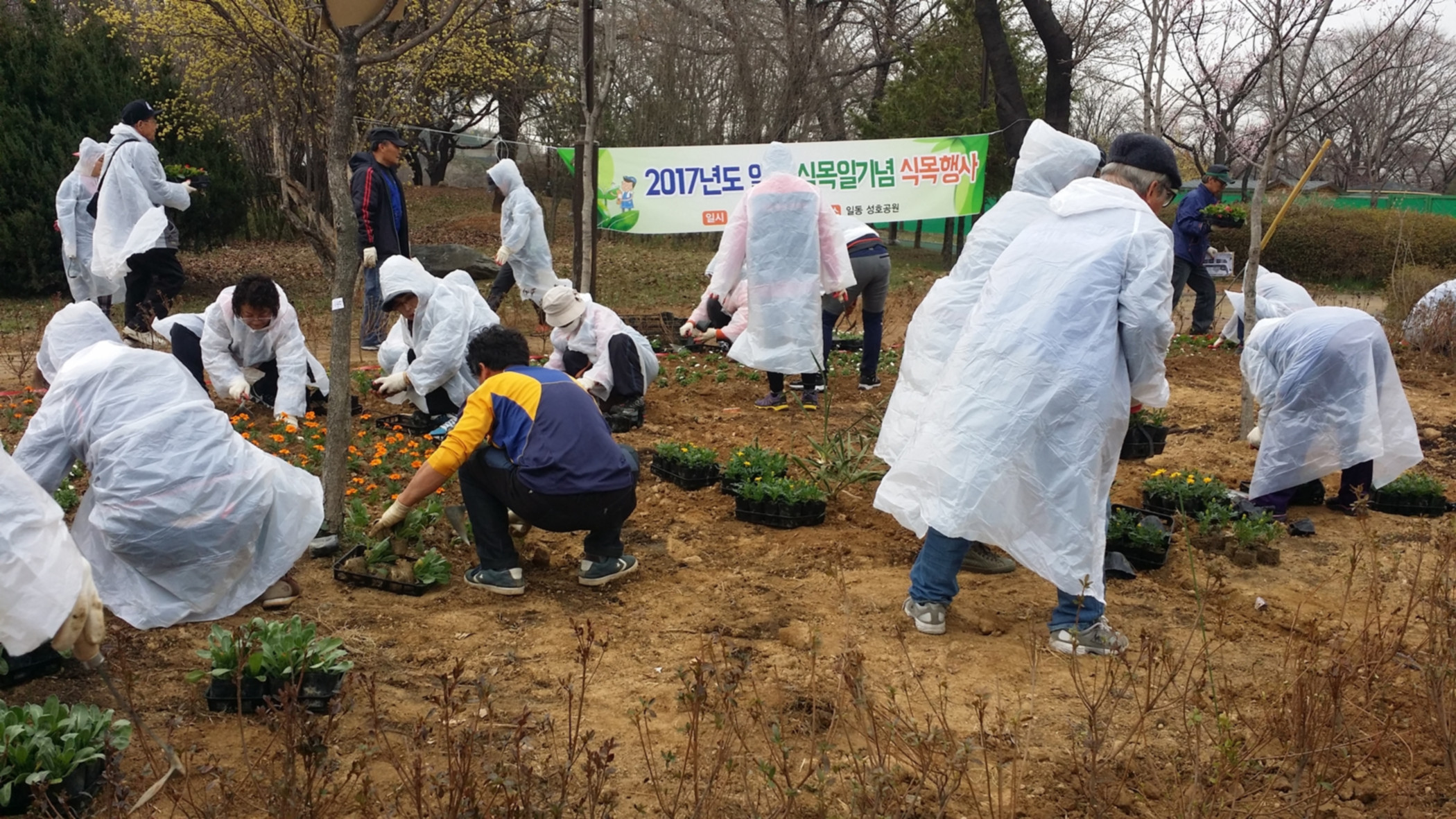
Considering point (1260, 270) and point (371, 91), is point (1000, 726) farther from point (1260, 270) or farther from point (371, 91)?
point (371, 91)

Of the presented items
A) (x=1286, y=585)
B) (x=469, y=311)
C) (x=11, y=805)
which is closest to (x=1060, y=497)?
(x=1286, y=585)

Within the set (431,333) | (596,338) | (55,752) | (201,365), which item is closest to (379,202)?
(201,365)

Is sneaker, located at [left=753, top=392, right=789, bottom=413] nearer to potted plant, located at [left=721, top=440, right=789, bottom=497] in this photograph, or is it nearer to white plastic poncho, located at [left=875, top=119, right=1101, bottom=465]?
potted plant, located at [left=721, top=440, right=789, bottom=497]

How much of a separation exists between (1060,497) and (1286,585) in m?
1.55

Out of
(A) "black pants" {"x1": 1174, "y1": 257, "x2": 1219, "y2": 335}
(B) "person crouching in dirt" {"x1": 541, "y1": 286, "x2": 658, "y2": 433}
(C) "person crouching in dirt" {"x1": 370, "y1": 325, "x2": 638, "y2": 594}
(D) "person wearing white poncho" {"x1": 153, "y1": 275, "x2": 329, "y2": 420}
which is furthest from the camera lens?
(A) "black pants" {"x1": 1174, "y1": 257, "x2": 1219, "y2": 335}

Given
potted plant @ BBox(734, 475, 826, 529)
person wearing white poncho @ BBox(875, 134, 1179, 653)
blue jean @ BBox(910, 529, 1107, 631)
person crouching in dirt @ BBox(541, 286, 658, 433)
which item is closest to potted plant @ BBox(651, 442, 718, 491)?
potted plant @ BBox(734, 475, 826, 529)

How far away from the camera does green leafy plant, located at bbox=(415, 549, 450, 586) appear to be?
4176 millimetres

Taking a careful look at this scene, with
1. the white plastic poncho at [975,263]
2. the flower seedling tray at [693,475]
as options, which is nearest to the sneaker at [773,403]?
the flower seedling tray at [693,475]

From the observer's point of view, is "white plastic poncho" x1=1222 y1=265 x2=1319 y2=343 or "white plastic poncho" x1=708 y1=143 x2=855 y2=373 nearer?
"white plastic poncho" x1=708 y1=143 x2=855 y2=373

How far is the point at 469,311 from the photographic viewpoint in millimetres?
6441

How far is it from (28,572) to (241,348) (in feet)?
13.5

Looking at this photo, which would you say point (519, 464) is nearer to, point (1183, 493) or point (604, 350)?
point (604, 350)

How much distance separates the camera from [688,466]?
18.5ft

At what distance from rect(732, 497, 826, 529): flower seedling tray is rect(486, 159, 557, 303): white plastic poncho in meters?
4.74
